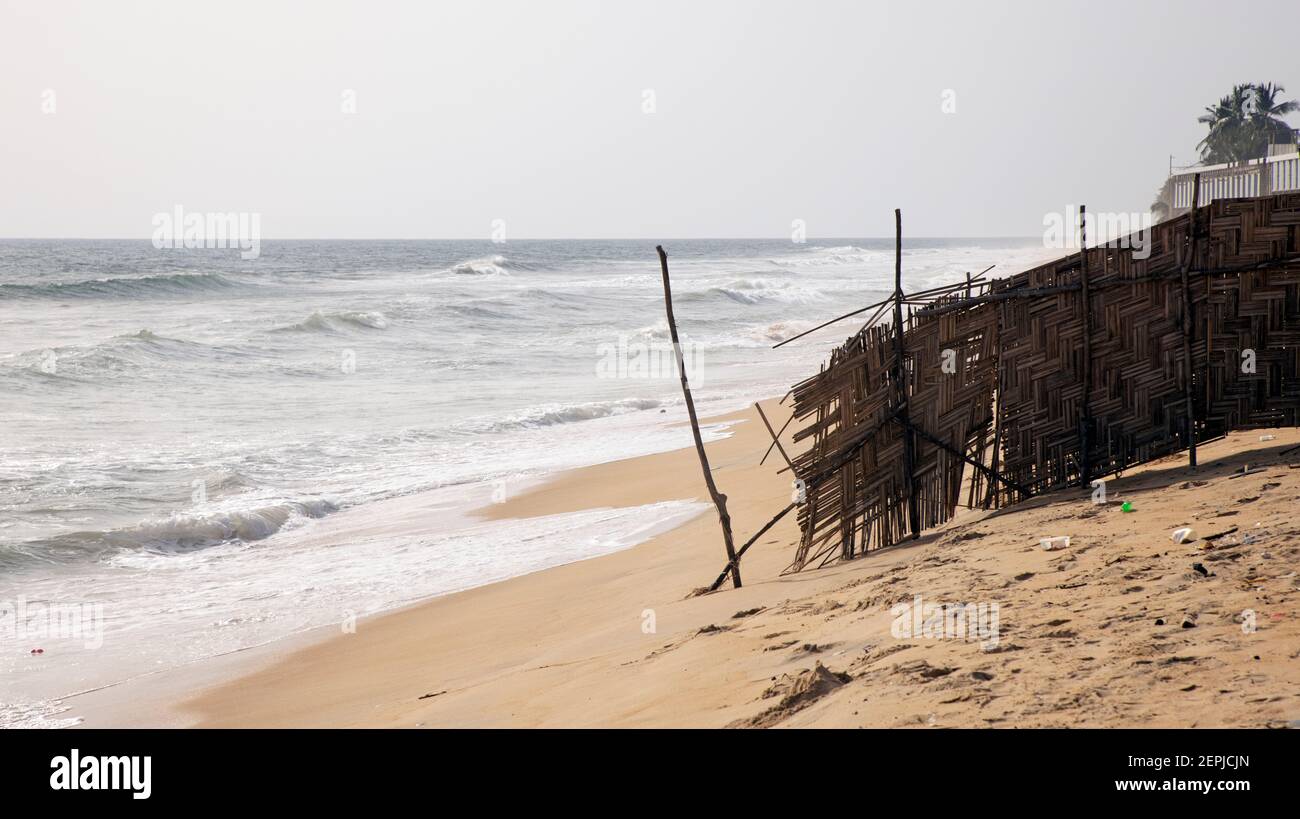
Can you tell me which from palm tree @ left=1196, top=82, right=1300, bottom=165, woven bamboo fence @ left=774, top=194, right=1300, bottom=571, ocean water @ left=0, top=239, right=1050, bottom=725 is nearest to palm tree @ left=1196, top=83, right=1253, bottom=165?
palm tree @ left=1196, top=82, right=1300, bottom=165

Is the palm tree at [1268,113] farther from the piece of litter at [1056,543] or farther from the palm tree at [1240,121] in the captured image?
the piece of litter at [1056,543]

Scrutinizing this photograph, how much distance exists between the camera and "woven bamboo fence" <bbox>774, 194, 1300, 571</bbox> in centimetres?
725

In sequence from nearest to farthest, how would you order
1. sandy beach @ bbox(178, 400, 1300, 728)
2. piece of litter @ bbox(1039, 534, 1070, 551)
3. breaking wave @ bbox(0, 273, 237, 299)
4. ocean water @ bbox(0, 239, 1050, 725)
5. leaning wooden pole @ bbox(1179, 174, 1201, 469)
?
1. sandy beach @ bbox(178, 400, 1300, 728)
2. piece of litter @ bbox(1039, 534, 1070, 551)
3. leaning wooden pole @ bbox(1179, 174, 1201, 469)
4. ocean water @ bbox(0, 239, 1050, 725)
5. breaking wave @ bbox(0, 273, 237, 299)

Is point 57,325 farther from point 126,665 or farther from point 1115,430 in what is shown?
point 1115,430

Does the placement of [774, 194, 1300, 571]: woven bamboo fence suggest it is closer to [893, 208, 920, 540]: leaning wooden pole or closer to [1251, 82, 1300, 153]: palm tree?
[893, 208, 920, 540]: leaning wooden pole

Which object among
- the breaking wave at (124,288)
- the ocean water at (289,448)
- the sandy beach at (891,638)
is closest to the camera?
the sandy beach at (891,638)

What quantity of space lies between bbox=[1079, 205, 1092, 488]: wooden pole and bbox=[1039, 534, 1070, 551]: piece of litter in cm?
142

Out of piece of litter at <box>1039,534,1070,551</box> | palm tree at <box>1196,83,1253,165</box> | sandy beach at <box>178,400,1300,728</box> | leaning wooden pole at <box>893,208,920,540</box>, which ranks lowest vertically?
sandy beach at <box>178,400,1300,728</box>

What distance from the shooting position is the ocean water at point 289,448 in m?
8.98

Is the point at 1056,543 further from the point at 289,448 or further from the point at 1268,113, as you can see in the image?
the point at 1268,113

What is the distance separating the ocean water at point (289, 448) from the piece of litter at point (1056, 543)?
15.4ft

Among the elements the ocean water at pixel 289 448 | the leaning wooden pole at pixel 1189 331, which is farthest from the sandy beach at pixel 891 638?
the ocean water at pixel 289 448

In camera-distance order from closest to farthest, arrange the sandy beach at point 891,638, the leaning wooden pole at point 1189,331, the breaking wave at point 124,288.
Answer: the sandy beach at point 891,638, the leaning wooden pole at point 1189,331, the breaking wave at point 124,288
